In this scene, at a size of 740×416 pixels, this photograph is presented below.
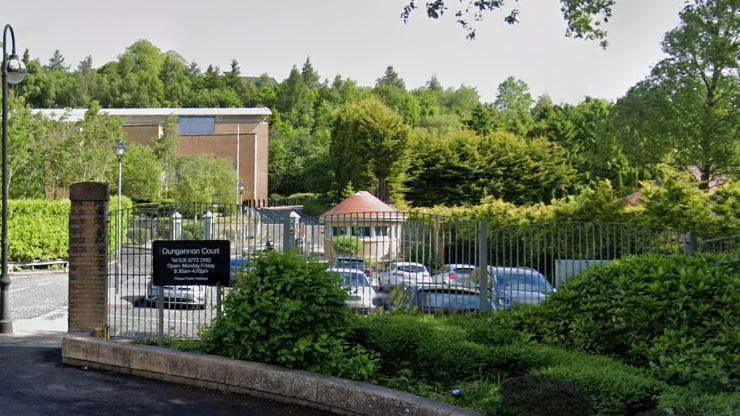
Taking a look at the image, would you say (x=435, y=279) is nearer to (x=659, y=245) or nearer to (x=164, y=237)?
(x=659, y=245)

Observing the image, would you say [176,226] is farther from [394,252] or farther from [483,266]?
[483,266]

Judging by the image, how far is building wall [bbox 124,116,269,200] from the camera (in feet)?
251

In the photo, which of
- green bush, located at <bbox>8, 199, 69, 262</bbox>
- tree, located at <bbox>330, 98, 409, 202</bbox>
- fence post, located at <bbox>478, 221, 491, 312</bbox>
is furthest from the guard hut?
tree, located at <bbox>330, 98, 409, 202</bbox>

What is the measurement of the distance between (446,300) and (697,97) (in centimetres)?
2109

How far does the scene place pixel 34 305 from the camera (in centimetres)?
2128

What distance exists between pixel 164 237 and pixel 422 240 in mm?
3726

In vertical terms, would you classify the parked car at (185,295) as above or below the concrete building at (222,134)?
below

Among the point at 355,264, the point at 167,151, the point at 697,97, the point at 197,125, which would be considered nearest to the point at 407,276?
the point at 355,264

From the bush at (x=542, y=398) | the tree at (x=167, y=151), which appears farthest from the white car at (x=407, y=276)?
the tree at (x=167, y=151)

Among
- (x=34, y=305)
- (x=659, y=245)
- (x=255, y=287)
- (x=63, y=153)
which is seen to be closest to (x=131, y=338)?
(x=255, y=287)

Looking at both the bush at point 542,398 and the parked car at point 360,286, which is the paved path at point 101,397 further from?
the parked car at point 360,286

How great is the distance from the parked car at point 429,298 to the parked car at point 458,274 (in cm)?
7

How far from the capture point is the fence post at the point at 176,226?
36.9 ft

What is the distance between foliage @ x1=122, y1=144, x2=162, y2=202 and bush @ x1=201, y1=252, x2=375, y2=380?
48.7m
